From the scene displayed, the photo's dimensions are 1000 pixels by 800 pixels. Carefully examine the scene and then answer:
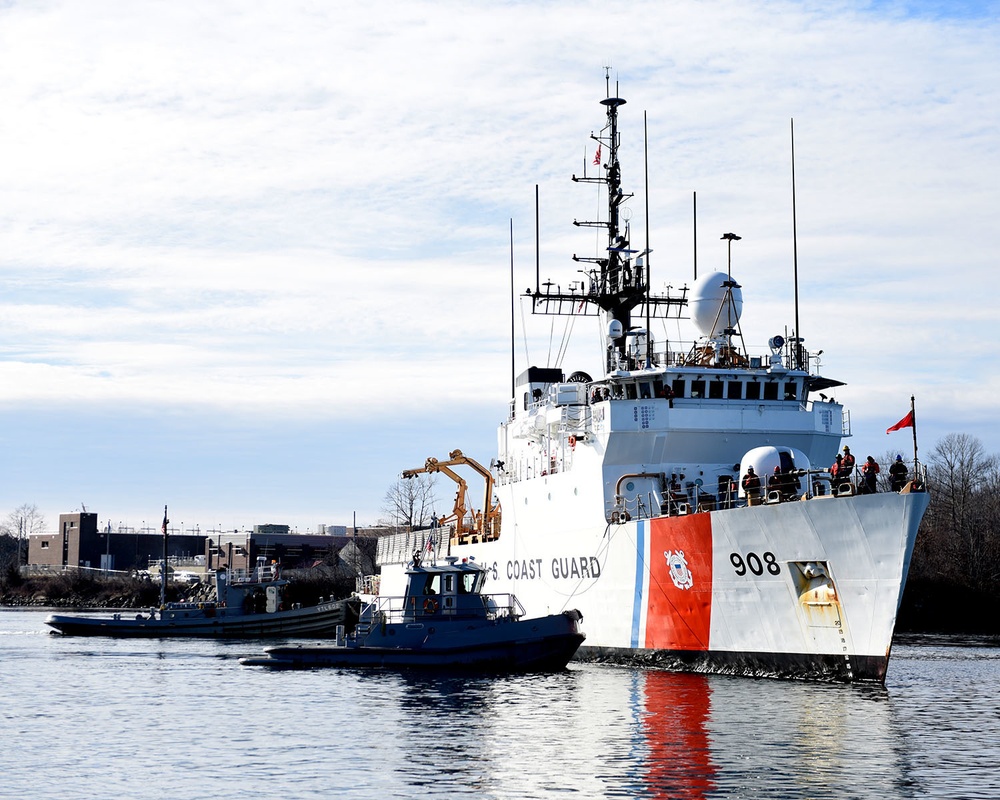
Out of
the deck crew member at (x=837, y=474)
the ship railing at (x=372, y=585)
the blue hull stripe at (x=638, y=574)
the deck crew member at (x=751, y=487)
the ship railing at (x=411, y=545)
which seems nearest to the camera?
the deck crew member at (x=837, y=474)

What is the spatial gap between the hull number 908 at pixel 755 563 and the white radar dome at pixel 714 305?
9.66 m

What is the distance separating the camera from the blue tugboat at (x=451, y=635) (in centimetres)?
3541

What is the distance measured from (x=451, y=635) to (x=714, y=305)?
1258cm

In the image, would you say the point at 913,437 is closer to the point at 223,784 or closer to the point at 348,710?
the point at 348,710

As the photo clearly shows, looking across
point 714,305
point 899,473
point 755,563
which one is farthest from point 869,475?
point 714,305

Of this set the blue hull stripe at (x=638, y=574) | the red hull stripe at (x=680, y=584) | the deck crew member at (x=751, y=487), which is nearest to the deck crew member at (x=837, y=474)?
the deck crew member at (x=751, y=487)

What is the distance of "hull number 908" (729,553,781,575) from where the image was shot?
30359 millimetres

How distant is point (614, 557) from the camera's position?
36000 mm

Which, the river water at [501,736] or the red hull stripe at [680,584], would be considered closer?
the river water at [501,736]

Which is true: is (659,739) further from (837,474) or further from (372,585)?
(372,585)

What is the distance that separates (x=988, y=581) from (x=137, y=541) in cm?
9826

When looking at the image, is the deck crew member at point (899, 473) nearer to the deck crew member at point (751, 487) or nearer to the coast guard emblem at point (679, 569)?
the deck crew member at point (751, 487)

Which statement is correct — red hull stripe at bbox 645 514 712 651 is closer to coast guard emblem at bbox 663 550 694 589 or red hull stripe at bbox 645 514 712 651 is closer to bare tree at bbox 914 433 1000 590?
coast guard emblem at bbox 663 550 694 589

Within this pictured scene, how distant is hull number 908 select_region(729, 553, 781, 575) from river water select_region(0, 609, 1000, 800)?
2603mm
